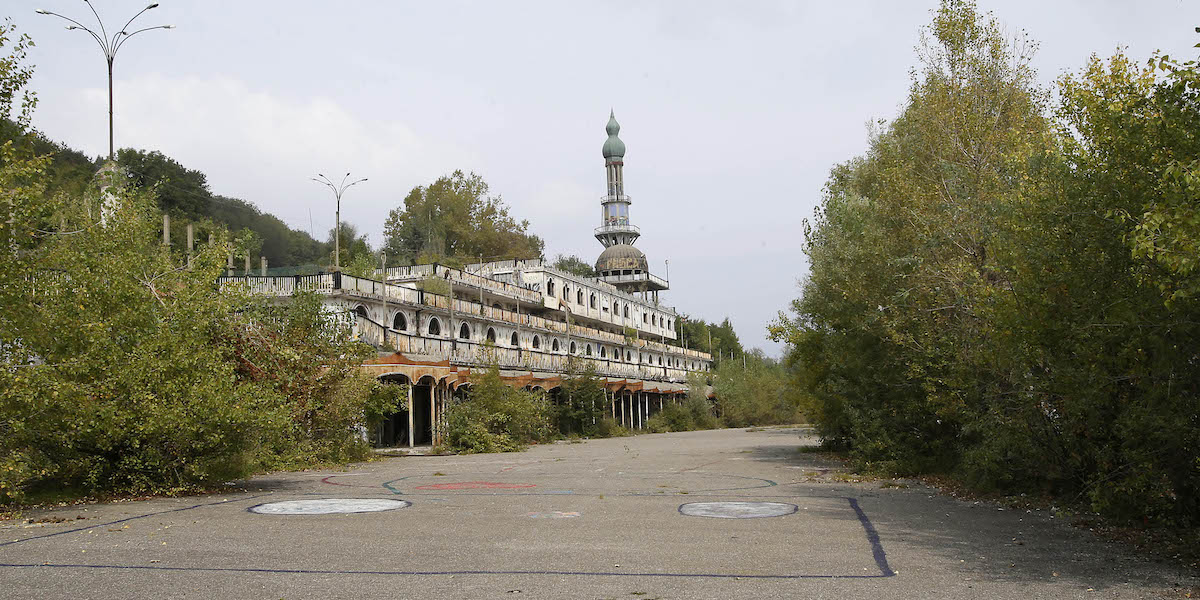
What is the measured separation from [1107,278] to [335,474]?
52.7 ft

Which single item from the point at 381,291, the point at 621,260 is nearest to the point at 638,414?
the point at 381,291

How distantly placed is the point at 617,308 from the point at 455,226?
16.8m

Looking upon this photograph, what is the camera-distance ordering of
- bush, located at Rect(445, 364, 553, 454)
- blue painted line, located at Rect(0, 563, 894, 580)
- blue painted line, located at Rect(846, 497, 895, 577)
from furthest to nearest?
bush, located at Rect(445, 364, 553, 454) < blue painted line, located at Rect(846, 497, 895, 577) < blue painted line, located at Rect(0, 563, 894, 580)

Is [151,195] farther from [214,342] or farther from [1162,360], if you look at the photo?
[1162,360]

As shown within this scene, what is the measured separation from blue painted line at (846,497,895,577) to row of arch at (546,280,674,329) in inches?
1991

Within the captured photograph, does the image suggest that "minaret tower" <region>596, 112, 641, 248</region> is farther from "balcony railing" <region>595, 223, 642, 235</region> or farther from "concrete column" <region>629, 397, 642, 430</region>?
"concrete column" <region>629, 397, 642, 430</region>

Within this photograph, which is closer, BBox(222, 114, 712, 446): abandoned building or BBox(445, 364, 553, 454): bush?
BBox(445, 364, 553, 454): bush

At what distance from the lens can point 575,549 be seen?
9344 millimetres

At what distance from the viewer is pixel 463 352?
38.9 metres

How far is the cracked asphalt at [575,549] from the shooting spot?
7.41 metres

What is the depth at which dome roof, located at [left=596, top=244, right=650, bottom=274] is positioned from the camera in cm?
9238

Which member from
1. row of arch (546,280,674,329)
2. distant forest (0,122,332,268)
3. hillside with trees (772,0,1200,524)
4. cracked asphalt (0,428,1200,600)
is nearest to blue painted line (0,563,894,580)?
cracked asphalt (0,428,1200,600)

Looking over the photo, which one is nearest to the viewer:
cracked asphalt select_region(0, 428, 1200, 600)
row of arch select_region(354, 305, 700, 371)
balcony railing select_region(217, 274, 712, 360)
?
cracked asphalt select_region(0, 428, 1200, 600)

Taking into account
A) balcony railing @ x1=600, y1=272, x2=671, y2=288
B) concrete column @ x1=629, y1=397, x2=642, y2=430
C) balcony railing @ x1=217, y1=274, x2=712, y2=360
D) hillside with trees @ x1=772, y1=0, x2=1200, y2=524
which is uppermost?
balcony railing @ x1=600, y1=272, x2=671, y2=288
